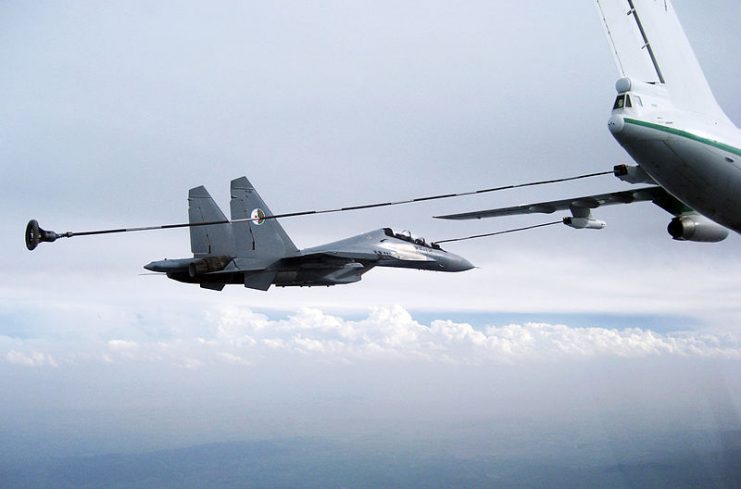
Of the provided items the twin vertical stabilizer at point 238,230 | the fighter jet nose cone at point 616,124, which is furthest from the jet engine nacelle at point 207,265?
the fighter jet nose cone at point 616,124

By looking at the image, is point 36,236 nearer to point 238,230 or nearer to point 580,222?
point 238,230

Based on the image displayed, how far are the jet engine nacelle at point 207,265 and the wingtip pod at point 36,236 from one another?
9567mm

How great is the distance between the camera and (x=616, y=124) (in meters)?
18.9

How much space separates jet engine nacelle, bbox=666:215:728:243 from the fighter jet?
11.5 m

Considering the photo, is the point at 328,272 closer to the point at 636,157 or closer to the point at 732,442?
the point at 636,157

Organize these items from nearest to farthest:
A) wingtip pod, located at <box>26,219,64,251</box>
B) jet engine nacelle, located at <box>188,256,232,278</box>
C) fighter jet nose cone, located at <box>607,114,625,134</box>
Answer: wingtip pod, located at <box>26,219,64,251</box> < fighter jet nose cone, located at <box>607,114,625,134</box> < jet engine nacelle, located at <box>188,256,232,278</box>

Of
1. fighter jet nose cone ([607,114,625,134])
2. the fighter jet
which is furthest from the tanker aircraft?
the fighter jet

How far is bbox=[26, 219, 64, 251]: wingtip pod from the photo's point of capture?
16.2 meters

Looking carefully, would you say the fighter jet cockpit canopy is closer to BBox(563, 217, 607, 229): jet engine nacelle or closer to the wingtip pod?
BBox(563, 217, 607, 229): jet engine nacelle

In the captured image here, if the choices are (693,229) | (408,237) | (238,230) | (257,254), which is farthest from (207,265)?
(693,229)

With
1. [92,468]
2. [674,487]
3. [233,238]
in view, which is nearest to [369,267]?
[233,238]

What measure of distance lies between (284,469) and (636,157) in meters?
178

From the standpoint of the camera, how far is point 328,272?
1134 inches

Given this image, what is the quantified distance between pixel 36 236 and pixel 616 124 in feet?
45.9
